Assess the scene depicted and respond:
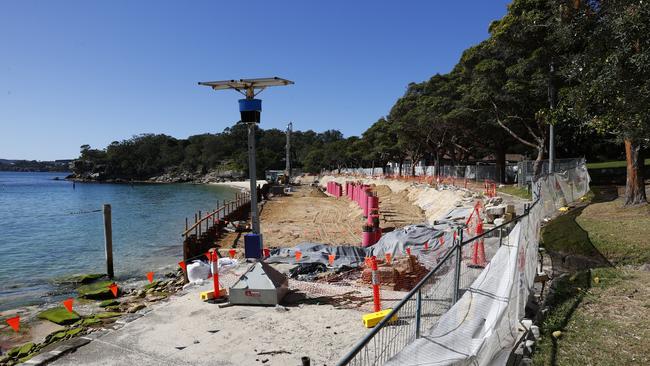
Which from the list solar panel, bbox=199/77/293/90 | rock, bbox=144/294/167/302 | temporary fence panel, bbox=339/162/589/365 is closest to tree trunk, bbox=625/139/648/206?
temporary fence panel, bbox=339/162/589/365

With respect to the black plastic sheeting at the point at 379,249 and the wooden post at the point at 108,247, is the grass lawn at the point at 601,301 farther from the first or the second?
the wooden post at the point at 108,247

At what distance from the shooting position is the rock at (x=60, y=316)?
11133 mm

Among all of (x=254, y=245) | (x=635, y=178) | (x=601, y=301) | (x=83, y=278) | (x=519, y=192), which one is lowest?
(x=83, y=278)

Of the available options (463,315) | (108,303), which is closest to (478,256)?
(463,315)

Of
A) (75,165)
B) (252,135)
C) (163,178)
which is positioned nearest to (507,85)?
(252,135)

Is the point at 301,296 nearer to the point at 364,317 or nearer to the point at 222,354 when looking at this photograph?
the point at 364,317

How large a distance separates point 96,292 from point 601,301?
13.9 metres

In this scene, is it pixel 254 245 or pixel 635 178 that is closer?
pixel 254 245

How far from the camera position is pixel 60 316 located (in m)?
11.4

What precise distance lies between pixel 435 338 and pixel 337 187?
55297 mm

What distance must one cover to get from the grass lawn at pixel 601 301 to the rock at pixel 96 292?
12871mm

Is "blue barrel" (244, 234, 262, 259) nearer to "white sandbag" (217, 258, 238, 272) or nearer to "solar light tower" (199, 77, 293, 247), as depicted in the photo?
"white sandbag" (217, 258, 238, 272)

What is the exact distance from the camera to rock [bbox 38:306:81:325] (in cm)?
1113

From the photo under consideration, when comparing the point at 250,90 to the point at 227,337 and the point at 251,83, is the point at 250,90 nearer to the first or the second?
the point at 251,83
